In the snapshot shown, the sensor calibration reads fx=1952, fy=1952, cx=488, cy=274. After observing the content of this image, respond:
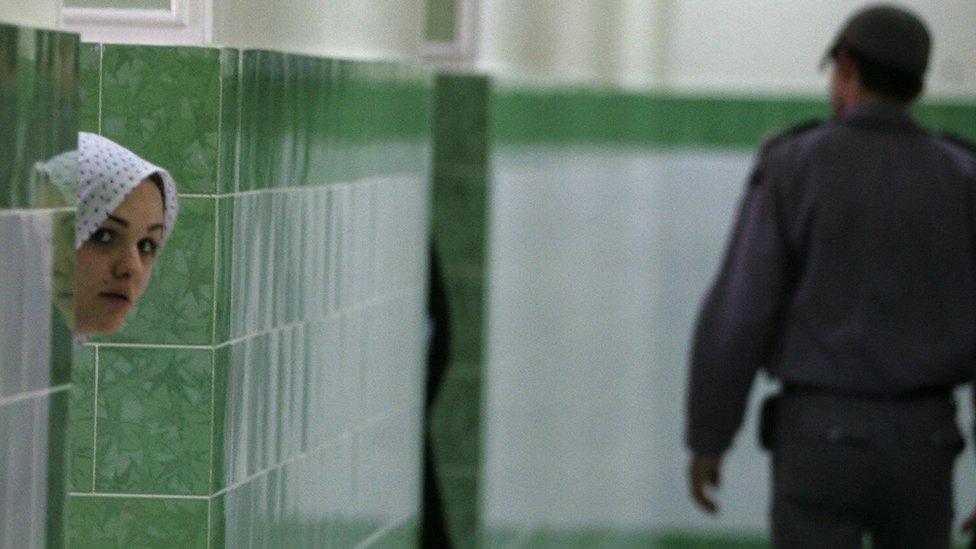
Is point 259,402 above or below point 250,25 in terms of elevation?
below

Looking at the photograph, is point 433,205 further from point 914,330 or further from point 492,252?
point 914,330

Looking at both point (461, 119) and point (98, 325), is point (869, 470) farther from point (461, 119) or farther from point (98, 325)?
point (98, 325)

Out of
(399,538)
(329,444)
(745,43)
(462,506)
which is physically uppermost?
(745,43)

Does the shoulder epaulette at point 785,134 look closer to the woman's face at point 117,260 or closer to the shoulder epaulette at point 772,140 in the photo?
the shoulder epaulette at point 772,140

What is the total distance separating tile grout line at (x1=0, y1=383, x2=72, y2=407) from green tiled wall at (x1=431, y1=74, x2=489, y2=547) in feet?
8.13

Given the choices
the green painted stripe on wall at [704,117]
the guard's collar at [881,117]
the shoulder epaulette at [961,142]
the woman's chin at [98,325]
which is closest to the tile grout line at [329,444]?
the woman's chin at [98,325]

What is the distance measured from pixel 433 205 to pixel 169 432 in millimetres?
2120

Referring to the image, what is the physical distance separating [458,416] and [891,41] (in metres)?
1.40

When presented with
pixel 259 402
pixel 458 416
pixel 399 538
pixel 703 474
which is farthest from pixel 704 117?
pixel 259 402

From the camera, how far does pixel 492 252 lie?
4.82m

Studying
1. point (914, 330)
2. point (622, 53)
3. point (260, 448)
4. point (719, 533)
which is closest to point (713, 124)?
point (622, 53)

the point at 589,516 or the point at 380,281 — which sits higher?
the point at 380,281

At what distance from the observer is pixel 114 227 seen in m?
2.61

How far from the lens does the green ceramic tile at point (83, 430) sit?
2711mm
